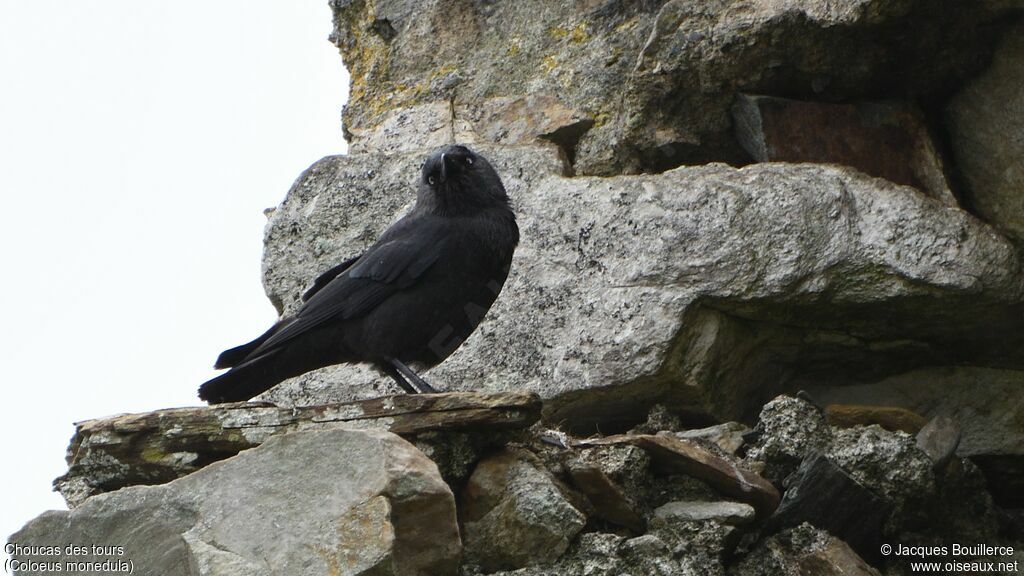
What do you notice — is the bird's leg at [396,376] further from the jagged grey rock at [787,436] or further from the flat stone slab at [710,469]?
the jagged grey rock at [787,436]

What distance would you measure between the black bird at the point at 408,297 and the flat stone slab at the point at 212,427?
3.57 ft

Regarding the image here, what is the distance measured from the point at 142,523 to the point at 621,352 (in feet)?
7.28

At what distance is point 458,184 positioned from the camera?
604 cm

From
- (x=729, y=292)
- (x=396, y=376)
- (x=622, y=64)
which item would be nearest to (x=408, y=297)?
(x=396, y=376)

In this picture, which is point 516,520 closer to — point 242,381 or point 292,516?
point 292,516

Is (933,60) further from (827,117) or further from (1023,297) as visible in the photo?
(1023,297)

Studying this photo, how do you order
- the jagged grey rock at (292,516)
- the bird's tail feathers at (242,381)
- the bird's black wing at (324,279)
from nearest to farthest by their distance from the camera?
the jagged grey rock at (292,516)
the bird's tail feathers at (242,381)
the bird's black wing at (324,279)

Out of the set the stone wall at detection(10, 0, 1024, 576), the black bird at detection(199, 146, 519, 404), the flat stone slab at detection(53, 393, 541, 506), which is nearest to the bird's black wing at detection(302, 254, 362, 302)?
the black bird at detection(199, 146, 519, 404)

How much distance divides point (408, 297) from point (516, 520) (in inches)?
73.8

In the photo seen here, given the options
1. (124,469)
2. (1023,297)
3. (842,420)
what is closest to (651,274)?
(842,420)

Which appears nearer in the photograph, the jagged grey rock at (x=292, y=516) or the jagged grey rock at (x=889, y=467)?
the jagged grey rock at (x=292, y=516)

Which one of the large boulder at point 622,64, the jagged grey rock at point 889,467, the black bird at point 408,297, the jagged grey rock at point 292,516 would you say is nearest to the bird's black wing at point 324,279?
the black bird at point 408,297

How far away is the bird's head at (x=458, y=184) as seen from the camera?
603 centimetres

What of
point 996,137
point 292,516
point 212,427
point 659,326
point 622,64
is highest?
point 622,64
